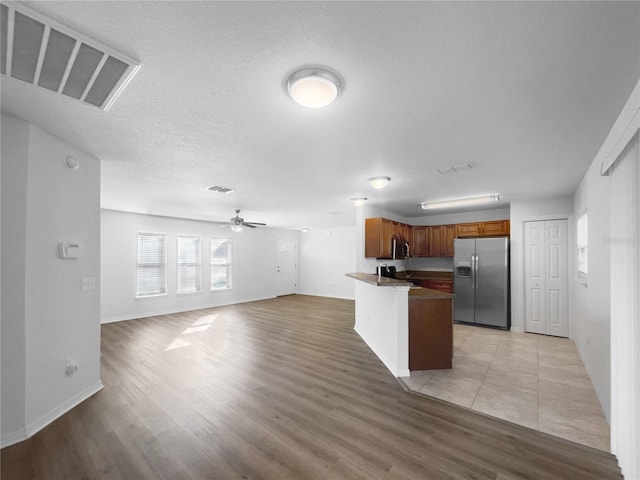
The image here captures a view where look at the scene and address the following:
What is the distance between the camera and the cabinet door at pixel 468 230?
6.14 meters

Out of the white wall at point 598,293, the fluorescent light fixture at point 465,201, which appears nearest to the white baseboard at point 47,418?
the white wall at point 598,293

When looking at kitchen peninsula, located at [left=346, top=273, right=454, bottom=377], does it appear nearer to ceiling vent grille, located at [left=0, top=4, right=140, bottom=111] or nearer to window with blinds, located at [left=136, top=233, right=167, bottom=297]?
ceiling vent grille, located at [left=0, top=4, right=140, bottom=111]

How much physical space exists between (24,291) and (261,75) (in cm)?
261

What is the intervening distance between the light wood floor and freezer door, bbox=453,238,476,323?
10.0 feet

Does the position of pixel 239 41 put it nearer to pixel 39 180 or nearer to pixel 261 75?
pixel 261 75

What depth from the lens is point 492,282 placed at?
17.9ft

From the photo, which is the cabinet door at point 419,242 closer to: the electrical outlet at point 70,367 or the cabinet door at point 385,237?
the cabinet door at point 385,237

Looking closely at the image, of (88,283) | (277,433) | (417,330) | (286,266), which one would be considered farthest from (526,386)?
(286,266)

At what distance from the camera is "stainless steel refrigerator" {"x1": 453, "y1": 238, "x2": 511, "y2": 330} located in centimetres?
534

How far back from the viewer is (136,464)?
1.91m

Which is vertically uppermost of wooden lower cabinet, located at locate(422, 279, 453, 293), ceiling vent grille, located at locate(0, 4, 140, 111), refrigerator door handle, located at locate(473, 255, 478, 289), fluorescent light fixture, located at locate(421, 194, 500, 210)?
ceiling vent grille, located at locate(0, 4, 140, 111)

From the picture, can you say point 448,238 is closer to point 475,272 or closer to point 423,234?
point 423,234

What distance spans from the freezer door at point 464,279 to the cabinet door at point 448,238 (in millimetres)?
553

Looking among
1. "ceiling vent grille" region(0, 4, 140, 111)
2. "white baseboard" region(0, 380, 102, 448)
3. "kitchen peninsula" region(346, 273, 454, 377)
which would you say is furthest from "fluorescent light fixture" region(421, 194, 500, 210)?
"white baseboard" region(0, 380, 102, 448)
